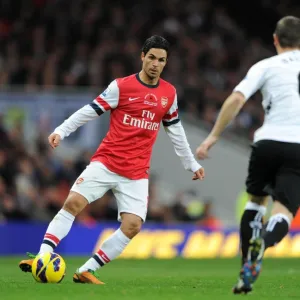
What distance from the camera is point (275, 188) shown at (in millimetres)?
7691

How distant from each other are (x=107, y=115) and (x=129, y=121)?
12.8 m

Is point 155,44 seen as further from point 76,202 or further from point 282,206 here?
point 282,206

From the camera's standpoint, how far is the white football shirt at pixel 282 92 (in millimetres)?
7672

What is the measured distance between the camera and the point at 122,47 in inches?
931

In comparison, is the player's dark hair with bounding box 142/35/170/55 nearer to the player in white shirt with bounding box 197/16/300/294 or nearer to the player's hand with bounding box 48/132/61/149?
the player's hand with bounding box 48/132/61/149

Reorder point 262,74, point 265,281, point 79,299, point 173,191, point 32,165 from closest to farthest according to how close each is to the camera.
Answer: point 79,299 → point 262,74 → point 265,281 → point 32,165 → point 173,191

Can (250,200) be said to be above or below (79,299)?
above

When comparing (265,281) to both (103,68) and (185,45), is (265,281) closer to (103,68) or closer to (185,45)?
(103,68)

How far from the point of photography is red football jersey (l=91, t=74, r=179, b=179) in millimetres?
9117

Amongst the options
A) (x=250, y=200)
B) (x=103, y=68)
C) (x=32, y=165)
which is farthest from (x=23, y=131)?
(x=250, y=200)

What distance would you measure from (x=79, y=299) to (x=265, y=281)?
3.28 meters

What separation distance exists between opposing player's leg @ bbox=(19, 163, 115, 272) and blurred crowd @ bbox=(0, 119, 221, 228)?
33.1 ft

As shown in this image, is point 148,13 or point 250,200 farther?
point 148,13

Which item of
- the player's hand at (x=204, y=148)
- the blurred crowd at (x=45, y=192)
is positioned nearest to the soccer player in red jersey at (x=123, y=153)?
the player's hand at (x=204, y=148)
